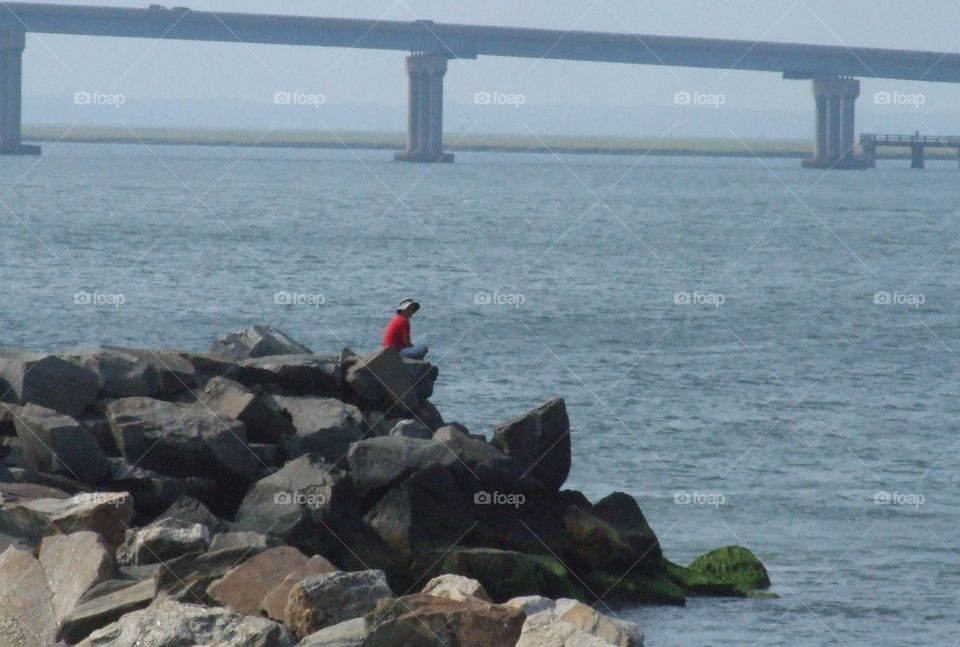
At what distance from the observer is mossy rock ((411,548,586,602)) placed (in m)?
16.8

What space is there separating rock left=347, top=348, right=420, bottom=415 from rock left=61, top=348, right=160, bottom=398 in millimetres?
2474

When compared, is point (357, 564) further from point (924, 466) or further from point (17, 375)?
point (924, 466)

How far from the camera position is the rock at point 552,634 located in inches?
489

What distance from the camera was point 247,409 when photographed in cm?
1862

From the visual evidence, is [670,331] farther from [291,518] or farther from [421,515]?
[291,518]

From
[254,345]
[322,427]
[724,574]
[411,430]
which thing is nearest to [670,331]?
[254,345]

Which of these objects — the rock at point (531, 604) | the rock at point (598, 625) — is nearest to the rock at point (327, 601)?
the rock at point (531, 604)

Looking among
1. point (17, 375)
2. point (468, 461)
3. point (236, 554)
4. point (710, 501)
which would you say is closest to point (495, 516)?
point (468, 461)

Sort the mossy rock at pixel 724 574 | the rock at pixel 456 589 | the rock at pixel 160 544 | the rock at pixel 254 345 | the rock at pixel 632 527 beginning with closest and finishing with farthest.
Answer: the rock at pixel 456 589 < the rock at pixel 160 544 < the rock at pixel 632 527 < the mossy rock at pixel 724 574 < the rock at pixel 254 345

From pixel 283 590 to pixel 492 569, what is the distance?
3.51 metres

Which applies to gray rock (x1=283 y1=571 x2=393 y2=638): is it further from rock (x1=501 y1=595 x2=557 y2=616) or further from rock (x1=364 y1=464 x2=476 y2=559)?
rock (x1=364 y1=464 x2=476 y2=559)

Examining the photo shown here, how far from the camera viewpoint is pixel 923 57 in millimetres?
138750

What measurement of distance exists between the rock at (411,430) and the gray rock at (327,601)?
17.6 ft

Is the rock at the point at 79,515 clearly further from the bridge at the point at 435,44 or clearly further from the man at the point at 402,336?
the bridge at the point at 435,44
